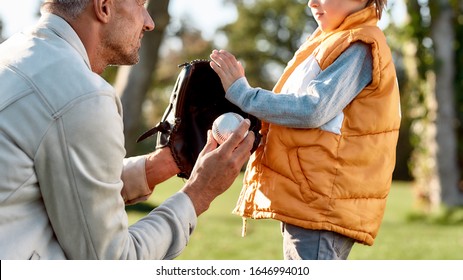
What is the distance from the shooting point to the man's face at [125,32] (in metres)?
2.57

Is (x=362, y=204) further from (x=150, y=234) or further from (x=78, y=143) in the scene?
(x=78, y=143)

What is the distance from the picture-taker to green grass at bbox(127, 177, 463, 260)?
686cm

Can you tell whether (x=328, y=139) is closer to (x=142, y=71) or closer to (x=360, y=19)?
(x=360, y=19)

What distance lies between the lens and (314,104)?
287 cm

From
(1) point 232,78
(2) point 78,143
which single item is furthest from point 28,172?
(1) point 232,78

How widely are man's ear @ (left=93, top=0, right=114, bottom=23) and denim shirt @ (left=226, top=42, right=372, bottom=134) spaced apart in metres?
0.68

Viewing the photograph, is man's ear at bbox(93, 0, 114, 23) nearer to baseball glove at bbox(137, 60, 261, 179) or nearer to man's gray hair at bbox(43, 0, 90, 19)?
man's gray hair at bbox(43, 0, 90, 19)

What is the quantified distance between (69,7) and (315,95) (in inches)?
37.1

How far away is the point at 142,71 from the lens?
852cm

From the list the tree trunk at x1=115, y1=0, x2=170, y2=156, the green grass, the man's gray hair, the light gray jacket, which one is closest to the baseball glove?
the man's gray hair

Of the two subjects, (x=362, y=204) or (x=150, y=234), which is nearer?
(x=150, y=234)

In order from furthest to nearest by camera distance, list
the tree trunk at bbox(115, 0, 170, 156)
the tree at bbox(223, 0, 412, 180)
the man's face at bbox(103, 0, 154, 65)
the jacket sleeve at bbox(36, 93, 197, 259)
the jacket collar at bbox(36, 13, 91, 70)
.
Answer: the tree at bbox(223, 0, 412, 180), the tree trunk at bbox(115, 0, 170, 156), the man's face at bbox(103, 0, 154, 65), the jacket collar at bbox(36, 13, 91, 70), the jacket sleeve at bbox(36, 93, 197, 259)
